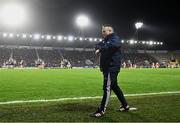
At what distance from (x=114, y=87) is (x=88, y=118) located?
117 cm

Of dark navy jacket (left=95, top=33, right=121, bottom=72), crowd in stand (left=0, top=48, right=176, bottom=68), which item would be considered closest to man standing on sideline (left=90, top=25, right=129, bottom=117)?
dark navy jacket (left=95, top=33, right=121, bottom=72)

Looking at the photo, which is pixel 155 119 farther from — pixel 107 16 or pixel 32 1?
pixel 107 16

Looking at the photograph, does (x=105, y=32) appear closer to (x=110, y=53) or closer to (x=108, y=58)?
(x=110, y=53)

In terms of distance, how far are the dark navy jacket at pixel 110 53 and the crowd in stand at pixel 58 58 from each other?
2124 inches

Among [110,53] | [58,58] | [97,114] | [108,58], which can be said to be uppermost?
[58,58]

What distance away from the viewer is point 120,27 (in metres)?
→ 77.8

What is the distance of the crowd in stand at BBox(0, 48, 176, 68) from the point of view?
6575cm

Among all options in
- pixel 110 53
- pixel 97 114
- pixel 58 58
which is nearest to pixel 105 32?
pixel 110 53

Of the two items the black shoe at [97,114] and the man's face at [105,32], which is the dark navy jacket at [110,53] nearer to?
the man's face at [105,32]

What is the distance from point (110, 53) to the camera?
8.23 metres

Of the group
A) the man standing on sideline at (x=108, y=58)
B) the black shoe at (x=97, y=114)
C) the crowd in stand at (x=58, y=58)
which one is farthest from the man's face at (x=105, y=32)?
the crowd in stand at (x=58, y=58)

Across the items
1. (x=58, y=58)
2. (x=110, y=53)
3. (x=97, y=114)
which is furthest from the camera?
(x=58, y=58)

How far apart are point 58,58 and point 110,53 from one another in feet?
209

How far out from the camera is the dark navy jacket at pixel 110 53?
8.10 metres
